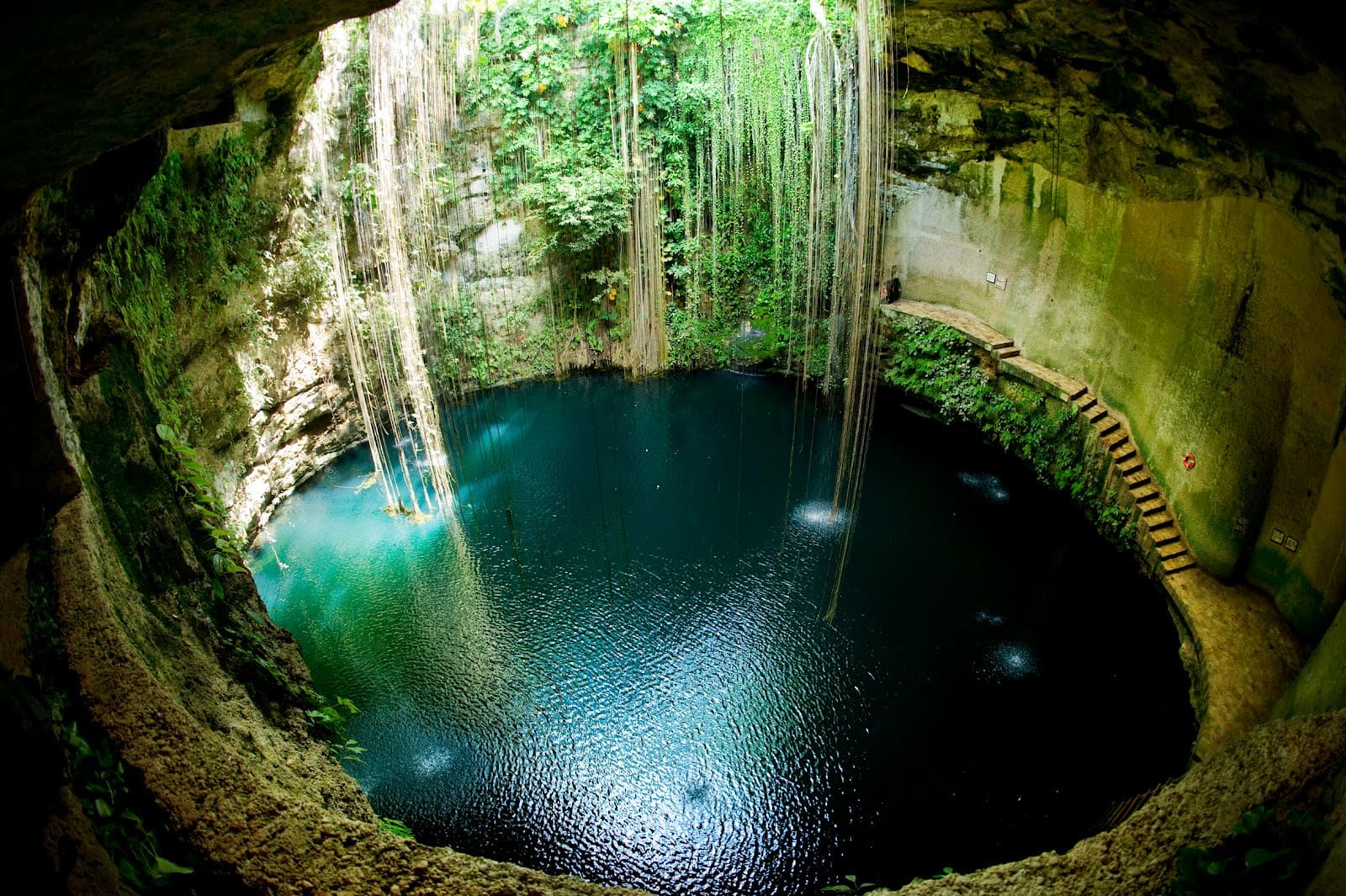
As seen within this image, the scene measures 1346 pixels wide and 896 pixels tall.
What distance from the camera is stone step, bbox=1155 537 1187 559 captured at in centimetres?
671

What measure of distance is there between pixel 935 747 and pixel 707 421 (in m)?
5.80

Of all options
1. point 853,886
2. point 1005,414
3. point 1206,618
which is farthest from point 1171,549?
point 853,886

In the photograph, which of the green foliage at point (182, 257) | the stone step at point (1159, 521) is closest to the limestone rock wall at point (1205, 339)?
the stone step at point (1159, 521)

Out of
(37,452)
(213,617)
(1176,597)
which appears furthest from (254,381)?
(1176,597)

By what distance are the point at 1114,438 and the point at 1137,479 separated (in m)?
0.56

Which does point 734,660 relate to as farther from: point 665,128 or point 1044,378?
point 665,128

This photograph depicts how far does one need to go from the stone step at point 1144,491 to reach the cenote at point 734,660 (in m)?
0.63

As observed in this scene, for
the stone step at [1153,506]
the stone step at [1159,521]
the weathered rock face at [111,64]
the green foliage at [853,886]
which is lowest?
the green foliage at [853,886]

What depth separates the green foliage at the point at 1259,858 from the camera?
2225 mm

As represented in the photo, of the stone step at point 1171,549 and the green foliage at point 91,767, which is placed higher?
the green foliage at point 91,767

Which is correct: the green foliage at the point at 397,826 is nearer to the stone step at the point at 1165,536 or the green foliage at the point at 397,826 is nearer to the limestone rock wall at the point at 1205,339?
the limestone rock wall at the point at 1205,339

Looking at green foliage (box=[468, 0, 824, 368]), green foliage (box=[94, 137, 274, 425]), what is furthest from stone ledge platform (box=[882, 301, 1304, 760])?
green foliage (box=[94, 137, 274, 425])

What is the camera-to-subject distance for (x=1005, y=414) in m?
9.06

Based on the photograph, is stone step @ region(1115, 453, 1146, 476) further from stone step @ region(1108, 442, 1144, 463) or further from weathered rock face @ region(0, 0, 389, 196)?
weathered rock face @ region(0, 0, 389, 196)
